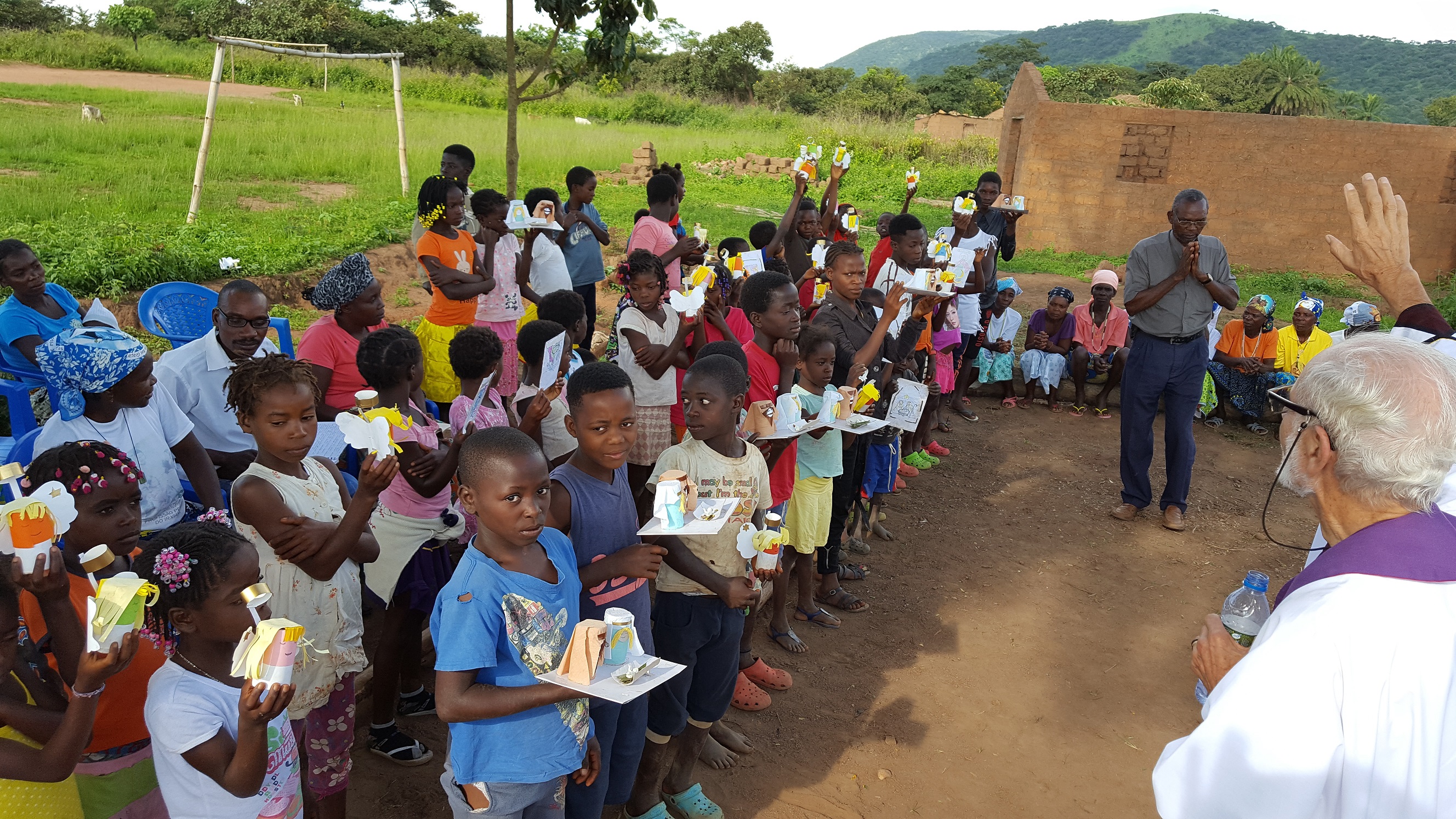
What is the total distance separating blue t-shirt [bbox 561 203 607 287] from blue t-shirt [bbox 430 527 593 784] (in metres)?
5.21

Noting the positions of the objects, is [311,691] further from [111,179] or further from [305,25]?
[305,25]

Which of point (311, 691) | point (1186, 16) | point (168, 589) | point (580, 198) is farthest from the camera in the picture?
point (1186, 16)

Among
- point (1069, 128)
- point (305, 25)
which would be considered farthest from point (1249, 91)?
point (305, 25)

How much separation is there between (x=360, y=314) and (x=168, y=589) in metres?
2.17

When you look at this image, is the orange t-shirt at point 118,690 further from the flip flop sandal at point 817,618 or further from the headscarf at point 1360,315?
the headscarf at point 1360,315

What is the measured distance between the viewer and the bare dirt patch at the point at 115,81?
20.8 m

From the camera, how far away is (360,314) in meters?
4.04

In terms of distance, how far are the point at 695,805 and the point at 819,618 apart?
5.26ft

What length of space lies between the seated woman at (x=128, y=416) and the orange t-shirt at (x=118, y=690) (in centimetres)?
63

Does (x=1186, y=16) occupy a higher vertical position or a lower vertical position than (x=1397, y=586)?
higher

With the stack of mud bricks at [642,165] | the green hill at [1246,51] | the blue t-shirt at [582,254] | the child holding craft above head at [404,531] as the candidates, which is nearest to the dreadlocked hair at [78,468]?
the child holding craft above head at [404,531]

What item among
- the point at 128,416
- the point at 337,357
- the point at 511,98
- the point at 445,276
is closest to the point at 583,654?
the point at 128,416

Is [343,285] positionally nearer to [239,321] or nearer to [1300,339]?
[239,321]

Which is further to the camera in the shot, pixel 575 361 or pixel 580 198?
pixel 580 198
